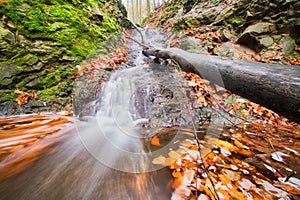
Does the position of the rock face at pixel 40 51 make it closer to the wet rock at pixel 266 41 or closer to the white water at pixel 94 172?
the white water at pixel 94 172

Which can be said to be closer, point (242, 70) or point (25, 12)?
point (242, 70)

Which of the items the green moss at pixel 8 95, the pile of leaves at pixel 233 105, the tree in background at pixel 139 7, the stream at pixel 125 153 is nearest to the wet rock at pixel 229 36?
the pile of leaves at pixel 233 105

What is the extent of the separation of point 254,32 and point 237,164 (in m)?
5.24

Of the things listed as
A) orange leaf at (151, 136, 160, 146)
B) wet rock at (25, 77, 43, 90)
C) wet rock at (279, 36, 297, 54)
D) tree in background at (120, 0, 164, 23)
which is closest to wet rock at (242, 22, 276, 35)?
wet rock at (279, 36, 297, 54)

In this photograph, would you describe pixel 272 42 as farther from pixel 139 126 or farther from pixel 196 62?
pixel 139 126

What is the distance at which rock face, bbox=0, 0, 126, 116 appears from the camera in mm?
3180

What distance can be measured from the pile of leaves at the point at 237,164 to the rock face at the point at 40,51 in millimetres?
3417

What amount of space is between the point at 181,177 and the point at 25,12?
534 centimetres

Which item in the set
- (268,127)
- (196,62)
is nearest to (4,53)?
(196,62)

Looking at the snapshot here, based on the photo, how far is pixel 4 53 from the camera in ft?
10.3

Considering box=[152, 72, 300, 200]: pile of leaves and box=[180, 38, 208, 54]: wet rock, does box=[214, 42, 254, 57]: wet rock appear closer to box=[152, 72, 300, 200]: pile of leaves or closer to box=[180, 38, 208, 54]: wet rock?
box=[180, 38, 208, 54]: wet rock

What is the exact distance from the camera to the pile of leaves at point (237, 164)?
3.58 feet

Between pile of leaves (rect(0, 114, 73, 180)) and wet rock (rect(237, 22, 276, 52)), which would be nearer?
pile of leaves (rect(0, 114, 73, 180))

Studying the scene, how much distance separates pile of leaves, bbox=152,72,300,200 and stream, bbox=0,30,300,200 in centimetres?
2
